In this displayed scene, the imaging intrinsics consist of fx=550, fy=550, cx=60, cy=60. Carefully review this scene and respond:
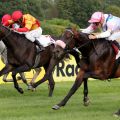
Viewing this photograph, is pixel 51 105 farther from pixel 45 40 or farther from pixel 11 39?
pixel 45 40

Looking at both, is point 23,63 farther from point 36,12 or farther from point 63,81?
point 36,12

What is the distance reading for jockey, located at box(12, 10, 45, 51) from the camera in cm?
1316

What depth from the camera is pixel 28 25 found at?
13195mm

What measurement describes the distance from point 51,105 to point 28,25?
221 cm

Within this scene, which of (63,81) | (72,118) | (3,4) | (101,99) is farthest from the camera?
(3,4)

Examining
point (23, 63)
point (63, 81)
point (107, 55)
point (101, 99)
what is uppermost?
point (107, 55)

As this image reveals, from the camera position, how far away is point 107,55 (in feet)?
35.9

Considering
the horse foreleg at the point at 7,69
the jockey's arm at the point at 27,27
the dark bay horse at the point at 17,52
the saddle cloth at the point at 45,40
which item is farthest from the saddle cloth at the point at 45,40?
the horse foreleg at the point at 7,69

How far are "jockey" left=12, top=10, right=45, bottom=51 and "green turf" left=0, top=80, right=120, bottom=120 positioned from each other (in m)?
1.51

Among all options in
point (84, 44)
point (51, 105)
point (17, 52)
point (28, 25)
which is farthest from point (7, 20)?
point (84, 44)

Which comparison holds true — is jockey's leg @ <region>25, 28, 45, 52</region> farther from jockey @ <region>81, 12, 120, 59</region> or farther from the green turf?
jockey @ <region>81, 12, 120, 59</region>

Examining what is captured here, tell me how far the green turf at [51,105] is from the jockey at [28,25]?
1.51 metres

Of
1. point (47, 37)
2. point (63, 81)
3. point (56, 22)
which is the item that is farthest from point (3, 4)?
point (47, 37)

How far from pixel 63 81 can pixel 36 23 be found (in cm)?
615
